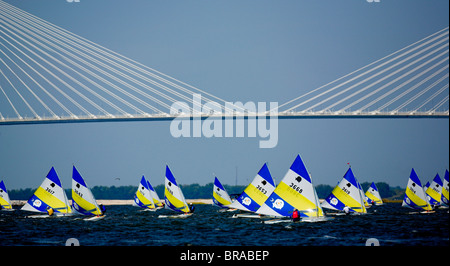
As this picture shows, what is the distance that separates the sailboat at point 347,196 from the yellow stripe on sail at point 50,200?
15697 mm

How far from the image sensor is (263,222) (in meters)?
30.8

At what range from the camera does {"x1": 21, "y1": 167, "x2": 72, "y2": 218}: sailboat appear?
113ft

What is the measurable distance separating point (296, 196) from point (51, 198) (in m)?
15.7

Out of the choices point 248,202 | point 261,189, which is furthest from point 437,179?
point 248,202

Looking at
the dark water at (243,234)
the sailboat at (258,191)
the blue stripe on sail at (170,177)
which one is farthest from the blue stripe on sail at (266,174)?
the blue stripe on sail at (170,177)

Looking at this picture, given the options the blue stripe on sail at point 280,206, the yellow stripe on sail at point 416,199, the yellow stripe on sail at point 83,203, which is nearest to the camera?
the blue stripe on sail at point 280,206

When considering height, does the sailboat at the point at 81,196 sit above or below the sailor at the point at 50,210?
above

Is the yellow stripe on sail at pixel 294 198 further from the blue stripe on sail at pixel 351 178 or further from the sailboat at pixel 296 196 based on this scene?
the blue stripe on sail at pixel 351 178

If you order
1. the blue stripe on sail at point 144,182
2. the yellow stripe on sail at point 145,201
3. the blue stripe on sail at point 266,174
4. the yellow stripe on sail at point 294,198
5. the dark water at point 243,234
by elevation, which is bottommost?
the dark water at point 243,234

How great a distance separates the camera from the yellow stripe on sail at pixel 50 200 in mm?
34750
